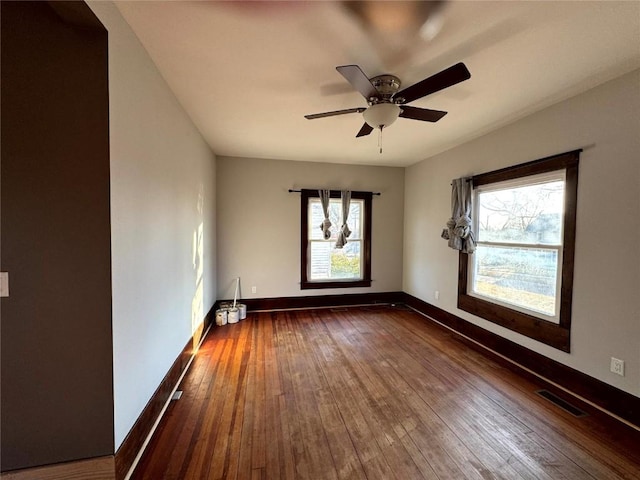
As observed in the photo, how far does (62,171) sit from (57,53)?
0.56 metres

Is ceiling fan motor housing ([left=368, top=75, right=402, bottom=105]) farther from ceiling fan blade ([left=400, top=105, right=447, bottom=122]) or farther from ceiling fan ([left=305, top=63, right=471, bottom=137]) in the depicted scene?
ceiling fan blade ([left=400, top=105, right=447, bottom=122])

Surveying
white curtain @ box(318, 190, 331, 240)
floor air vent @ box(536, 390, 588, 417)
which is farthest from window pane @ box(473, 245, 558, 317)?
white curtain @ box(318, 190, 331, 240)

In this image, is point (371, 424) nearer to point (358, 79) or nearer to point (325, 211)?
point (358, 79)

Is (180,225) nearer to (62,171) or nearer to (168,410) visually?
(62,171)

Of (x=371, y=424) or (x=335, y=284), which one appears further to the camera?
(x=335, y=284)

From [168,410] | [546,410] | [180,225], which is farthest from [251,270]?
[546,410]

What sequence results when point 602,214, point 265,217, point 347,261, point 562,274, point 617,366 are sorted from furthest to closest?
point 347,261, point 265,217, point 562,274, point 602,214, point 617,366

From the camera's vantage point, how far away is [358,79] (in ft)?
5.53

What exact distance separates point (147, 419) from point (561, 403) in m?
3.14

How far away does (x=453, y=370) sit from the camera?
8.70 feet

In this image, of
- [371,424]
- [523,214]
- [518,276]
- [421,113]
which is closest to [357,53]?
Answer: [421,113]

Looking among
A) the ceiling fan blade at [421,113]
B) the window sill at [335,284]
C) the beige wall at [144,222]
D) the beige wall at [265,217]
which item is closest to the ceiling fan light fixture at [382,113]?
the ceiling fan blade at [421,113]

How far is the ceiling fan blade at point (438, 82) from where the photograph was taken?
156 cm

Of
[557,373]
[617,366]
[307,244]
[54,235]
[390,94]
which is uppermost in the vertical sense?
[390,94]
